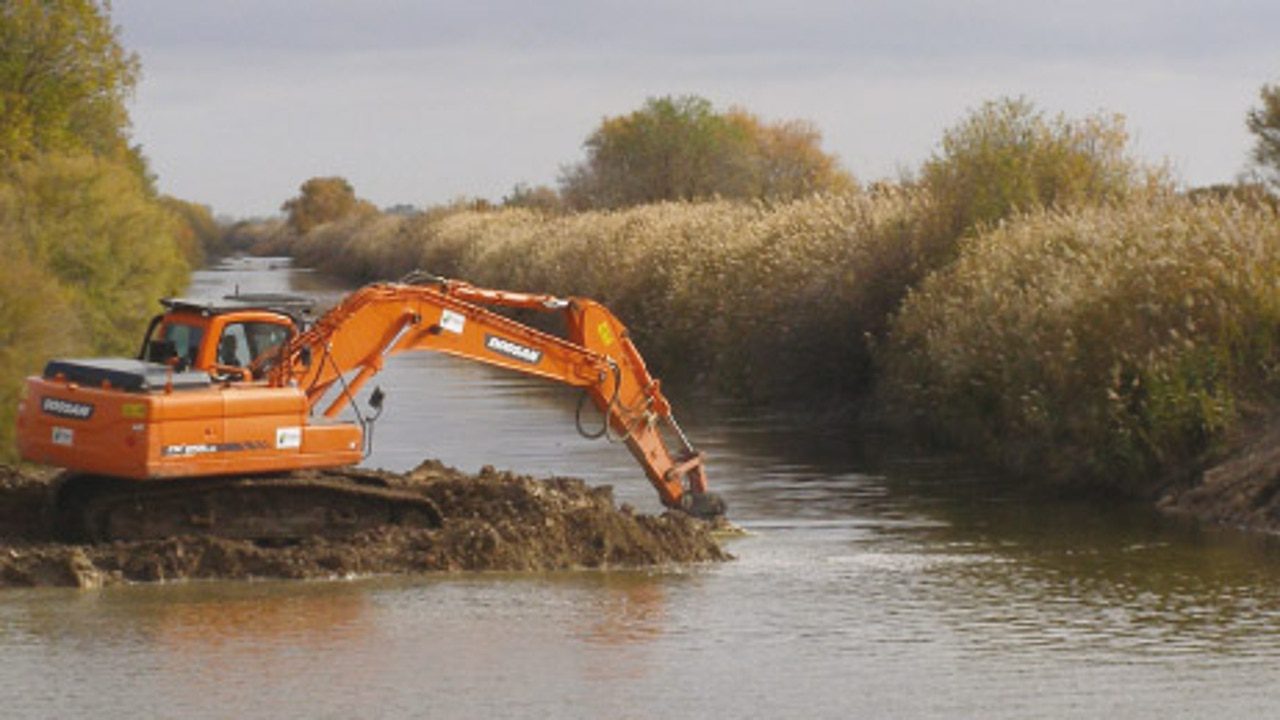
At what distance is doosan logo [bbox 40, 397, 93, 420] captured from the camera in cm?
1695

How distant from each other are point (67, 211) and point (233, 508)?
818 inches

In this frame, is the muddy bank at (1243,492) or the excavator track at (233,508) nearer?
the excavator track at (233,508)

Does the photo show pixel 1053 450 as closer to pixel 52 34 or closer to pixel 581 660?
pixel 581 660

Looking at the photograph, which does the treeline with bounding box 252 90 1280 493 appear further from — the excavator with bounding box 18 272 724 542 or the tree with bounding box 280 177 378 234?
the tree with bounding box 280 177 378 234

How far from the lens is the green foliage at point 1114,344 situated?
22.7m

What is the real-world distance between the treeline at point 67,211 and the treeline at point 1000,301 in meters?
8.83

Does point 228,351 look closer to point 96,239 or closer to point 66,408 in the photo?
point 66,408

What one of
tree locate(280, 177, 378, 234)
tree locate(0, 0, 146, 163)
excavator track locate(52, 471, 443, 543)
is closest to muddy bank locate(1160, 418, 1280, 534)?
excavator track locate(52, 471, 443, 543)

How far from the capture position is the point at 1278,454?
2064cm

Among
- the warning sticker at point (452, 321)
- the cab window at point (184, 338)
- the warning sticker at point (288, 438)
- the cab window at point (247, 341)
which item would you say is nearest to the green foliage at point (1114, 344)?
the warning sticker at point (452, 321)

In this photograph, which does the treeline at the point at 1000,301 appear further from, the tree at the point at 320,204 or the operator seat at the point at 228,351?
the tree at the point at 320,204

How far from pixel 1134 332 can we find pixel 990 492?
215 centimetres

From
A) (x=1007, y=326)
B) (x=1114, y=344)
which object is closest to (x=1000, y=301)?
(x=1007, y=326)

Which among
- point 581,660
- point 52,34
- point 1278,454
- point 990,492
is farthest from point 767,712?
point 52,34
